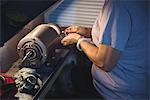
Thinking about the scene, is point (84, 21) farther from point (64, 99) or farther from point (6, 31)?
point (6, 31)

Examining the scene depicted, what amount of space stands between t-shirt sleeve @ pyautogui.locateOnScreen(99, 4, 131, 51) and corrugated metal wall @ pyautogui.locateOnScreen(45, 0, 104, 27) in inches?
46.8

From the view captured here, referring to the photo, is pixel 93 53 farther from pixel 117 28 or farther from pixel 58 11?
pixel 58 11

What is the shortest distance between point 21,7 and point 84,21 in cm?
144

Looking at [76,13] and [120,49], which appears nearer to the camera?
[120,49]

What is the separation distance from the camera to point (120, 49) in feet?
4.20

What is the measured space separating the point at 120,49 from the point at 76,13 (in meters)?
1.26

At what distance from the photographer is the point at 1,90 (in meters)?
1.28

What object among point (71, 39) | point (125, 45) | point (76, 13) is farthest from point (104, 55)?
point (76, 13)

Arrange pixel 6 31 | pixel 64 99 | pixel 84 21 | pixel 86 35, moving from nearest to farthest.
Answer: pixel 6 31
pixel 86 35
pixel 64 99
pixel 84 21

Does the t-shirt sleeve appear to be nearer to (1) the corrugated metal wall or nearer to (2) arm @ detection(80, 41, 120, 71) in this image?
(2) arm @ detection(80, 41, 120, 71)

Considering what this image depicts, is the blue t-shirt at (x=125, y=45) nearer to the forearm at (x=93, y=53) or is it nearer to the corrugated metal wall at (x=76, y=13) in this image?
the forearm at (x=93, y=53)

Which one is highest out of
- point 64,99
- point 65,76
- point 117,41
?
point 117,41

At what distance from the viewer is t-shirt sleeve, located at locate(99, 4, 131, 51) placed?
1.25 metres

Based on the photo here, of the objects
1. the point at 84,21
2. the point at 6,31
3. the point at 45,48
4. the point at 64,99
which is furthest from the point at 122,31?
the point at 84,21
